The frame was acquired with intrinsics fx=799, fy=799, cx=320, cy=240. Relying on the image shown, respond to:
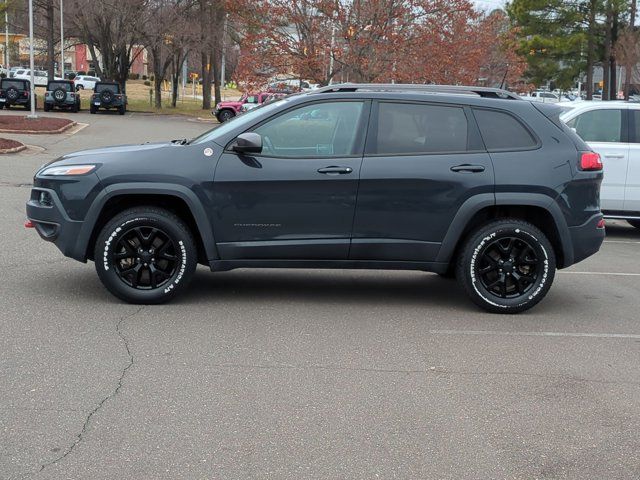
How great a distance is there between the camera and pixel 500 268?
6.93m

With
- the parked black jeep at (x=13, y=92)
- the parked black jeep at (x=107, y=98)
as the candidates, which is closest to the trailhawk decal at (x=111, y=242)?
the parked black jeep at (x=13, y=92)

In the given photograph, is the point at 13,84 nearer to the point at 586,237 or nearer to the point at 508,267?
the point at 508,267

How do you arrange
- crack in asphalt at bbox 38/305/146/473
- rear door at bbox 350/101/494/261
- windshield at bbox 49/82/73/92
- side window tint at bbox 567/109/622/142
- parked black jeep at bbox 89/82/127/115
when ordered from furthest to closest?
parked black jeep at bbox 89/82/127/115, windshield at bbox 49/82/73/92, side window tint at bbox 567/109/622/142, rear door at bbox 350/101/494/261, crack in asphalt at bbox 38/305/146/473

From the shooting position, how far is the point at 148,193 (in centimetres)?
658

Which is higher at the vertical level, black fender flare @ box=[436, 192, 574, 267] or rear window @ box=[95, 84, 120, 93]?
rear window @ box=[95, 84, 120, 93]

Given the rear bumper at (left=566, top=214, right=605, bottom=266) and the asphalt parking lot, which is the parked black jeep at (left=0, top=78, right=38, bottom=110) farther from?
the rear bumper at (left=566, top=214, right=605, bottom=266)

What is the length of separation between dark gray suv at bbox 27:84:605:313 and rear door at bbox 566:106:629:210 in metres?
4.49

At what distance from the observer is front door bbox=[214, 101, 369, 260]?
6633 millimetres

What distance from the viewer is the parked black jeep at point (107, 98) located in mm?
42594

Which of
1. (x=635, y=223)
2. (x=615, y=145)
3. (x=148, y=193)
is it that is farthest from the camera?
(x=635, y=223)

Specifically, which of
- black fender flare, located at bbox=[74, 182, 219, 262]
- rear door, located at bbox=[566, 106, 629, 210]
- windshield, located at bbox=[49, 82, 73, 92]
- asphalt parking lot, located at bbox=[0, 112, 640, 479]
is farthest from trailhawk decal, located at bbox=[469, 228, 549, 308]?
windshield, located at bbox=[49, 82, 73, 92]

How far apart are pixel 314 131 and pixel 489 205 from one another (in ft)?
5.30

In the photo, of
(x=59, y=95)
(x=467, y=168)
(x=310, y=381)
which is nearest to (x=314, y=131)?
(x=467, y=168)

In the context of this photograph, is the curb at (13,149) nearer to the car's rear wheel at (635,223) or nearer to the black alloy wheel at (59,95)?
the car's rear wheel at (635,223)
